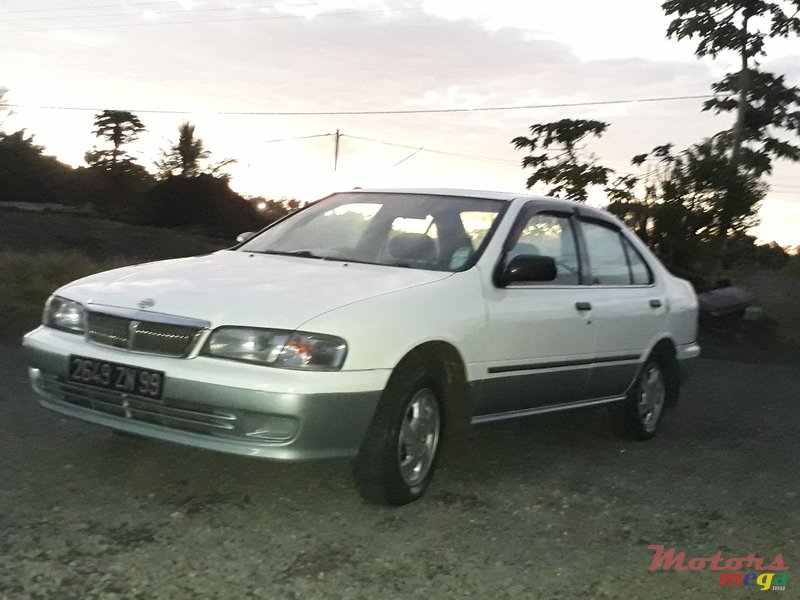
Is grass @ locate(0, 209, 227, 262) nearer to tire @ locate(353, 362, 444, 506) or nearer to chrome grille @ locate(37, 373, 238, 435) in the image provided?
chrome grille @ locate(37, 373, 238, 435)

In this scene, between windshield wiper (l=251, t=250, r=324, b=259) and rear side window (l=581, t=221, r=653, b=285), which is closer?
windshield wiper (l=251, t=250, r=324, b=259)

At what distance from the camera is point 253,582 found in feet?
12.3

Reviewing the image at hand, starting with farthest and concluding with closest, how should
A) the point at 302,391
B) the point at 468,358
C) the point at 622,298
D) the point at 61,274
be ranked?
the point at 61,274, the point at 622,298, the point at 468,358, the point at 302,391

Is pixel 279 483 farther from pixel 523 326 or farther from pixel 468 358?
pixel 523 326

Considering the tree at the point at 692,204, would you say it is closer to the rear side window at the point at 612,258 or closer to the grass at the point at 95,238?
the rear side window at the point at 612,258

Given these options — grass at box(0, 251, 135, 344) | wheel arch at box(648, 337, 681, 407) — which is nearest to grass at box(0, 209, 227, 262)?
grass at box(0, 251, 135, 344)

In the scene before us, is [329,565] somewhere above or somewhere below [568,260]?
below

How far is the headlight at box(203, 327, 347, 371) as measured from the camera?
4305 millimetres

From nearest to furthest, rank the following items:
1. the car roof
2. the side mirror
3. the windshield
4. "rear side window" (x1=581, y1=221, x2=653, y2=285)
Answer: the side mirror
the windshield
the car roof
"rear side window" (x1=581, y1=221, x2=653, y2=285)

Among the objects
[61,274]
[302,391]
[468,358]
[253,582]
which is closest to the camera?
[253,582]

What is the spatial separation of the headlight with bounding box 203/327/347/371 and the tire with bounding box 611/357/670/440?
3.06m

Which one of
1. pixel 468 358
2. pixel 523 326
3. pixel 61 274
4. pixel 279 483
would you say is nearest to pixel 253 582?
pixel 279 483

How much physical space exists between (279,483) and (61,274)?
588 inches

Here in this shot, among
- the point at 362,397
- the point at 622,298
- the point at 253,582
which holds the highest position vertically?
the point at 622,298
